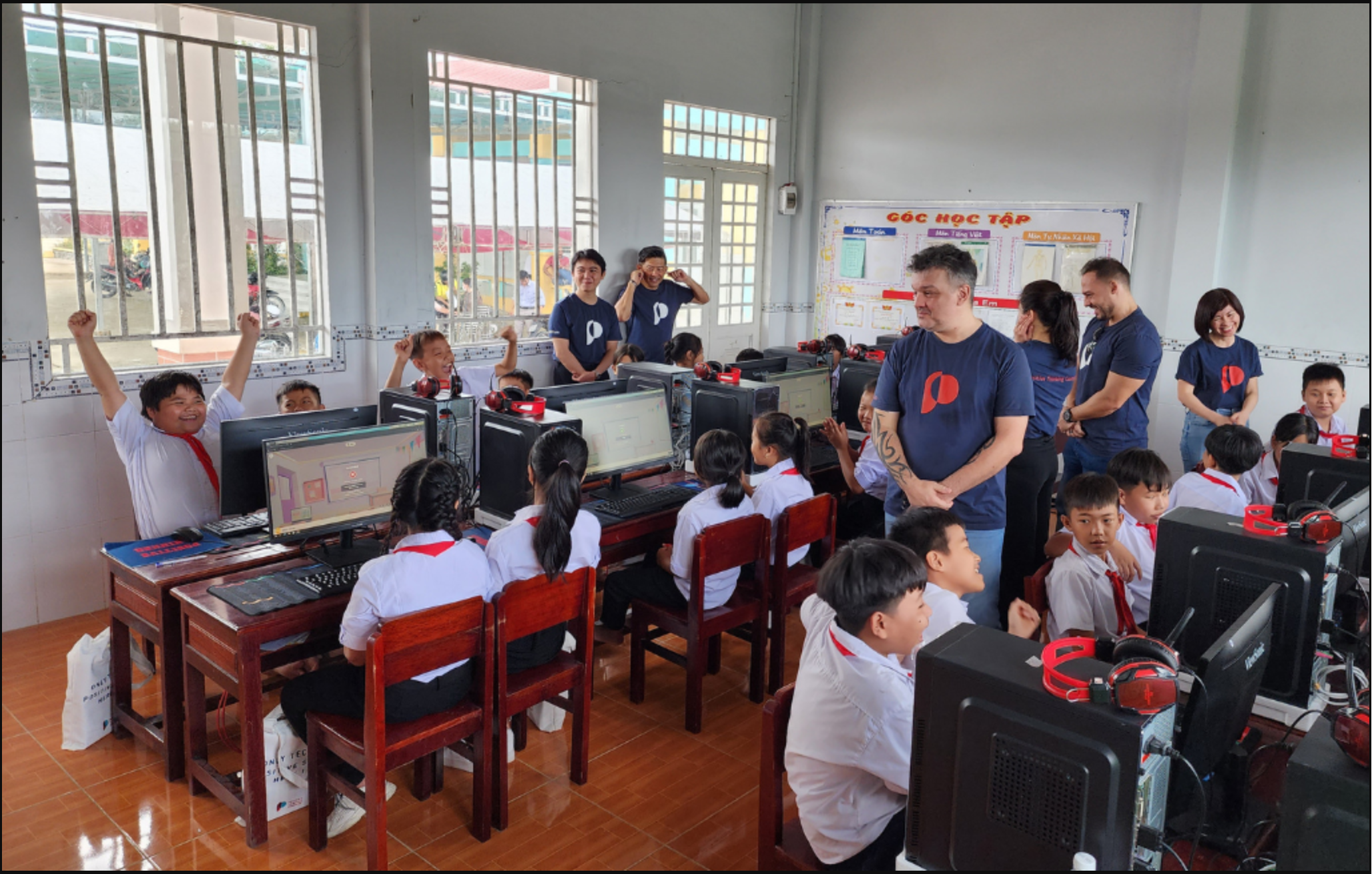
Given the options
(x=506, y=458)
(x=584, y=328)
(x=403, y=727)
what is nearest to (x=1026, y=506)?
(x=506, y=458)

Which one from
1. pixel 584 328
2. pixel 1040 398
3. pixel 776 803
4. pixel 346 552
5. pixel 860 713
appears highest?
pixel 584 328

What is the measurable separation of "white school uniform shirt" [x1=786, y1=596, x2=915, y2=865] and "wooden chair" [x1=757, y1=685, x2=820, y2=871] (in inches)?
1.1

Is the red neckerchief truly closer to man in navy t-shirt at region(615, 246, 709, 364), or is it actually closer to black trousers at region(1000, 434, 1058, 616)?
black trousers at region(1000, 434, 1058, 616)

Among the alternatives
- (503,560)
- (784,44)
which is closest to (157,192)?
(503,560)

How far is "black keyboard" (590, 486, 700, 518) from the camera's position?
3.59 metres

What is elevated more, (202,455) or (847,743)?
(202,455)

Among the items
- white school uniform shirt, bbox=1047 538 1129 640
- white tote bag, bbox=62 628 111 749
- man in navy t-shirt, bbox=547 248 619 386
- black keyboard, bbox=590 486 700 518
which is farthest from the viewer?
man in navy t-shirt, bbox=547 248 619 386

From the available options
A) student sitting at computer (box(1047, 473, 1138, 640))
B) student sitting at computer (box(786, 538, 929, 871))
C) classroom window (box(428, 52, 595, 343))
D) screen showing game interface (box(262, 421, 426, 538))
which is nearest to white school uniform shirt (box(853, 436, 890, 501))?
student sitting at computer (box(1047, 473, 1138, 640))

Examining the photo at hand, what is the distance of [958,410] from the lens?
2830 mm

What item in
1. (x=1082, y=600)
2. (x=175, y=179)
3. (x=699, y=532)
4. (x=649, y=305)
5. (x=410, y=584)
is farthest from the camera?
(x=649, y=305)

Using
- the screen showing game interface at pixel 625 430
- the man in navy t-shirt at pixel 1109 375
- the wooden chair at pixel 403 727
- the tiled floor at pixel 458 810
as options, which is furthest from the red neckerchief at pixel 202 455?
the man in navy t-shirt at pixel 1109 375

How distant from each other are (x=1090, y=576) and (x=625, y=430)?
1.91m

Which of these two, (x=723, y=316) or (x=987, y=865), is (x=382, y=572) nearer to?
(x=987, y=865)

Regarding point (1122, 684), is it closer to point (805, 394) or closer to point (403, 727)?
point (403, 727)
